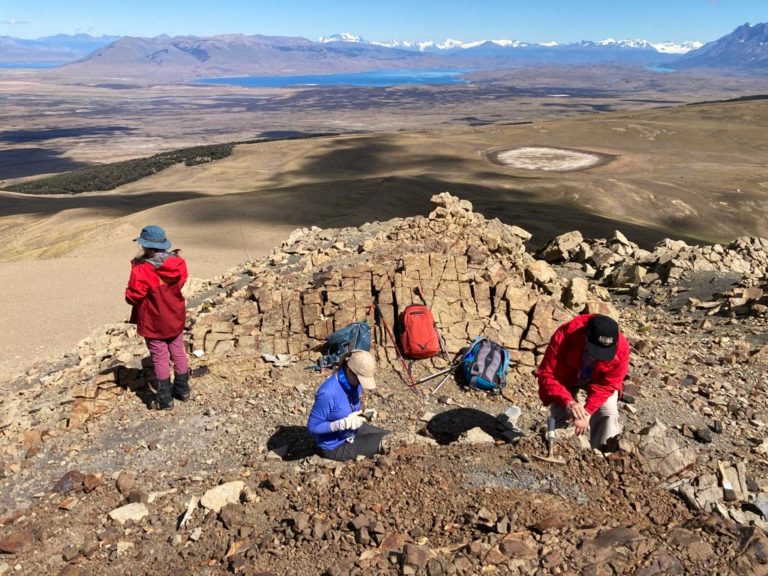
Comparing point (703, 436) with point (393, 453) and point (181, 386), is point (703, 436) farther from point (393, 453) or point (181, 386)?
point (181, 386)

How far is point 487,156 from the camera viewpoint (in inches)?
2613

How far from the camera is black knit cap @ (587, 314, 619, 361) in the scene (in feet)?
17.9

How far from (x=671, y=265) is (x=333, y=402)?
41.5 ft

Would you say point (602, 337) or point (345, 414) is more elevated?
point (602, 337)

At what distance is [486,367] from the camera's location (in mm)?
8883

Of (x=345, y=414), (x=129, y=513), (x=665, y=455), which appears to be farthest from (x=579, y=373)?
(x=129, y=513)

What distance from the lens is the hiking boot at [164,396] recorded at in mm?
7967

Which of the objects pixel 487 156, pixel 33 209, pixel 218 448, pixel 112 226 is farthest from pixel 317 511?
pixel 487 156

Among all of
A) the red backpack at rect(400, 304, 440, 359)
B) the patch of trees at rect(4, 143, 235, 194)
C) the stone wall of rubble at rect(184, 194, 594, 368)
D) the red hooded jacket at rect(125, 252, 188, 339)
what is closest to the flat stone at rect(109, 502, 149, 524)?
the red hooded jacket at rect(125, 252, 188, 339)

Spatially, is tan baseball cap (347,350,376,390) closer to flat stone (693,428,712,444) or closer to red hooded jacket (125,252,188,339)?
red hooded jacket (125,252,188,339)

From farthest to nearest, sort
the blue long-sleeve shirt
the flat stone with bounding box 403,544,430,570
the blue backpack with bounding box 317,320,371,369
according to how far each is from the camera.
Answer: the blue backpack with bounding box 317,320,371,369, the blue long-sleeve shirt, the flat stone with bounding box 403,544,430,570

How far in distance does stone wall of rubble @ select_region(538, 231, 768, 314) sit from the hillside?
15 centimetres

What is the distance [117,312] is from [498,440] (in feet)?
41.2

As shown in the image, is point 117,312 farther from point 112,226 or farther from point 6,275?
point 112,226
